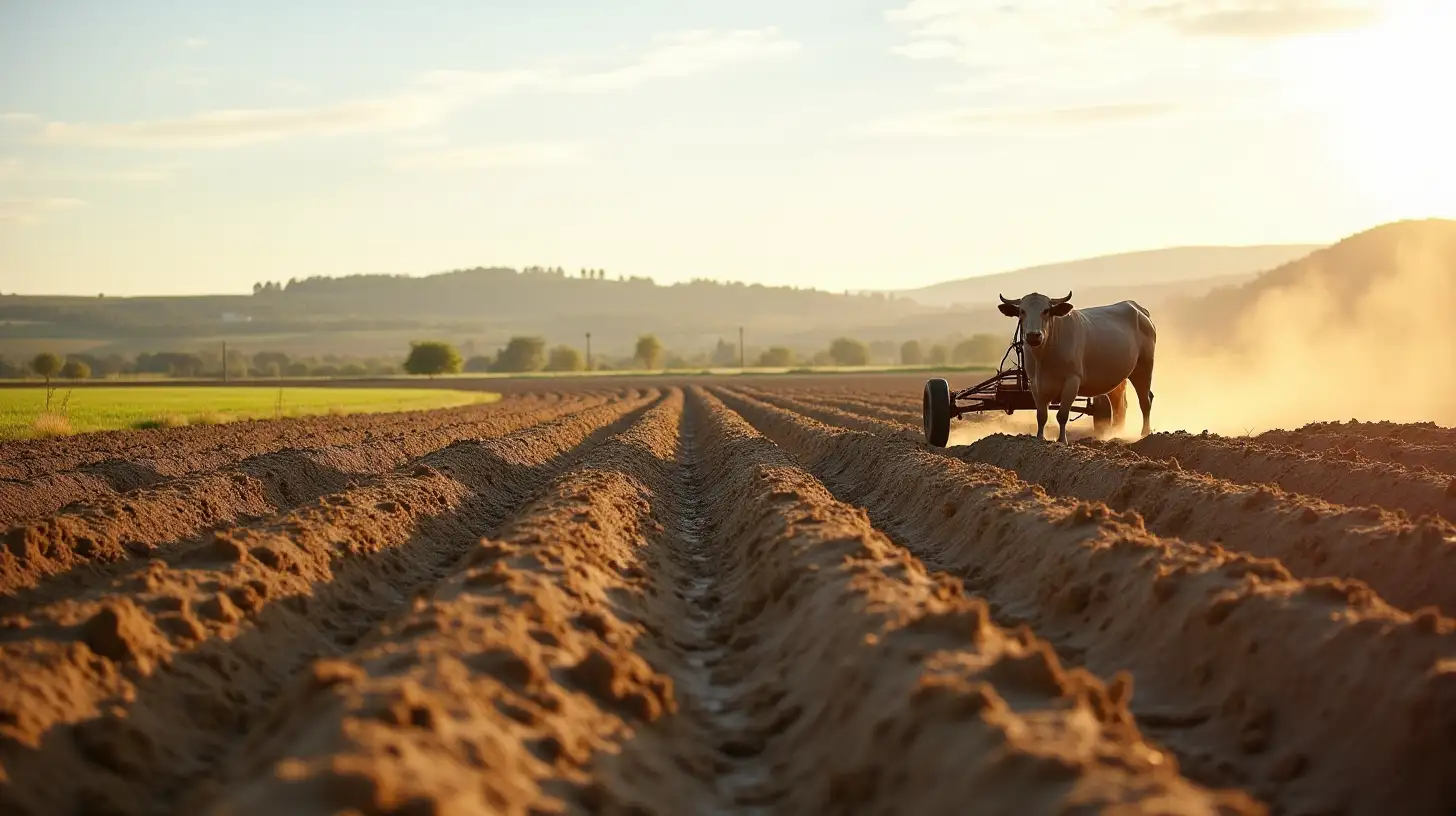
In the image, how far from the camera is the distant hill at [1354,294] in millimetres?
66850

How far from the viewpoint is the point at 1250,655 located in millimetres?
8250

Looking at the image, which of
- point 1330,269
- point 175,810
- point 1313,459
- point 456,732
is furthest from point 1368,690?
point 1330,269

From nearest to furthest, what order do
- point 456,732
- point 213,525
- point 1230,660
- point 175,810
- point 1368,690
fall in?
point 456,732
point 175,810
point 1368,690
point 1230,660
point 213,525

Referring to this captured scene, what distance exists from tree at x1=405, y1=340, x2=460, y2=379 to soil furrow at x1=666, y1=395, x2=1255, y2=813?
126186 millimetres

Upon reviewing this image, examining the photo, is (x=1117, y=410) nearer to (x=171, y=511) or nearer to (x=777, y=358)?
(x=171, y=511)

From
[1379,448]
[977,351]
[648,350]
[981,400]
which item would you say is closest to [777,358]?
[648,350]

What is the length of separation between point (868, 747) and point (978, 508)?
7.89 metres

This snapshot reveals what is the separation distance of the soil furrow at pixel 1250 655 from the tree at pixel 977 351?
478ft

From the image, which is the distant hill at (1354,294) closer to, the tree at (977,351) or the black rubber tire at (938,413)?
the tree at (977,351)

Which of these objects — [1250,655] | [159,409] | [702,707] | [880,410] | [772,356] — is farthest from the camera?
[772,356]

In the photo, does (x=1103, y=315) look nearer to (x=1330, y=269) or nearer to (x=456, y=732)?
(x=456, y=732)

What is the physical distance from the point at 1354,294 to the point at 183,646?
100 meters

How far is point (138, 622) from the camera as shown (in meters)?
8.67

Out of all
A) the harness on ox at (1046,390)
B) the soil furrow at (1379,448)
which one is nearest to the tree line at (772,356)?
the harness on ox at (1046,390)
